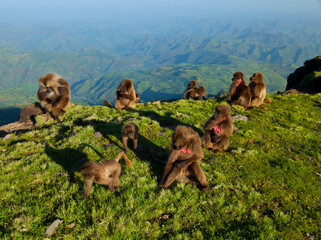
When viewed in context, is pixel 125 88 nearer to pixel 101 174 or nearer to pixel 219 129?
pixel 219 129

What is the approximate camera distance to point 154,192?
5715 millimetres

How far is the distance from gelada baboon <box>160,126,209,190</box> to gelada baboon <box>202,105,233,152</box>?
254 centimetres

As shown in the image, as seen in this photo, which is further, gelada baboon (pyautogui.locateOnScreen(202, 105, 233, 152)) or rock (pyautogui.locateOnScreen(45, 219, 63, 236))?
gelada baboon (pyautogui.locateOnScreen(202, 105, 233, 152))

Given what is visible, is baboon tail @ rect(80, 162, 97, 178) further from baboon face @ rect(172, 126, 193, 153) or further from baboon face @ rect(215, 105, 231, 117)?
baboon face @ rect(215, 105, 231, 117)

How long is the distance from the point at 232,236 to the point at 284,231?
1.48 m

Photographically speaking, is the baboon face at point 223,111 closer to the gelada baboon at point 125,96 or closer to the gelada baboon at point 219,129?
the gelada baboon at point 219,129

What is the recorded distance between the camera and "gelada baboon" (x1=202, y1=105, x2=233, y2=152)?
8.30 metres

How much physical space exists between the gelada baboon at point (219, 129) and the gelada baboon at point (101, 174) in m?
4.43

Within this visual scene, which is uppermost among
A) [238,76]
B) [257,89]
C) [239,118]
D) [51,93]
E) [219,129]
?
[238,76]

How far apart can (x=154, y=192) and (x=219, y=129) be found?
4.32 meters

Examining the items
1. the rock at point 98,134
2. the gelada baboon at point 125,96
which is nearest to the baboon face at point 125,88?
the gelada baboon at point 125,96

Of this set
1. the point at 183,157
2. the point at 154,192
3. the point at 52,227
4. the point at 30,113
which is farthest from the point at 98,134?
the point at 30,113

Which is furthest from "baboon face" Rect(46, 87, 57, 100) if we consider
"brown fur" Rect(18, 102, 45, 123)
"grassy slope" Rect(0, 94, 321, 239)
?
"grassy slope" Rect(0, 94, 321, 239)

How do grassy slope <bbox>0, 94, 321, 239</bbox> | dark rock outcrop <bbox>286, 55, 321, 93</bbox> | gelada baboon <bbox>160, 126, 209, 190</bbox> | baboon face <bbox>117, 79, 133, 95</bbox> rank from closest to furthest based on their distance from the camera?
grassy slope <bbox>0, 94, 321, 239</bbox>, gelada baboon <bbox>160, 126, 209, 190</bbox>, baboon face <bbox>117, 79, 133, 95</bbox>, dark rock outcrop <bbox>286, 55, 321, 93</bbox>
